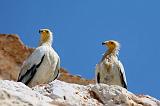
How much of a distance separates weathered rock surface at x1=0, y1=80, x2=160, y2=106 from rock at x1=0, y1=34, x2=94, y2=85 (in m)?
25.2

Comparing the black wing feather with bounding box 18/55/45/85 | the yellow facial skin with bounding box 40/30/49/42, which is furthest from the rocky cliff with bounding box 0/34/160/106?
the yellow facial skin with bounding box 40/30/49/42

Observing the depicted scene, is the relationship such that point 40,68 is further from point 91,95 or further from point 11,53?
point 11,53

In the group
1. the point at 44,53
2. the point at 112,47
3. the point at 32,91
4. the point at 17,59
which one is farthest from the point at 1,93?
the point at 17,59

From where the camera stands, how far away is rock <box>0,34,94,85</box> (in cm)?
3080

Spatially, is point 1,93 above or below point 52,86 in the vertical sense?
below

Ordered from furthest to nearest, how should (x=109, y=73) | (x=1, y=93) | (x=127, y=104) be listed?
1. (x=109, y=73)
2. (x=127, y=104)
3. (x=1, y=93)

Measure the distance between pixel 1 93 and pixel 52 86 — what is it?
2.59ft

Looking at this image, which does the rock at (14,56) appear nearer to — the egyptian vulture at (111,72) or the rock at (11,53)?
the rock at (11,53)

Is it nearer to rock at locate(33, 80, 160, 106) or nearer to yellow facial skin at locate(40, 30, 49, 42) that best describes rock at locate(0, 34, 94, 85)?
yellow facial skin at locate(40, 30, 49, 42)

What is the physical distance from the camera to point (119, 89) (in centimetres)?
539

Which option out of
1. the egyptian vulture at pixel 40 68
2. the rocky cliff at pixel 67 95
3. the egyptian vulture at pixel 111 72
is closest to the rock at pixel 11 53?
the egyptian vulture at pixel 111 72

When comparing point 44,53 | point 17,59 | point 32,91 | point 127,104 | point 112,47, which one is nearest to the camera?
point 32,91

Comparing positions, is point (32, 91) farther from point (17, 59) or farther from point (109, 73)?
point (17, 59)

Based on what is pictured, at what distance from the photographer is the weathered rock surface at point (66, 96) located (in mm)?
4629
